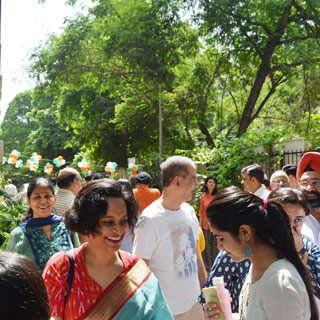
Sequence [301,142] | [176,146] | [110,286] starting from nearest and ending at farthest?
[110,286] < [301,142] < [176,146]

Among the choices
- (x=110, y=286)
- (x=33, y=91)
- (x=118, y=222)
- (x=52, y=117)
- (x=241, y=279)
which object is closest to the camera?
(x=110, y=286)

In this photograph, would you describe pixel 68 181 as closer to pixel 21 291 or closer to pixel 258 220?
pixel 258 220

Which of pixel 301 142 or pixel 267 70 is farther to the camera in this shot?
pixel 267 70

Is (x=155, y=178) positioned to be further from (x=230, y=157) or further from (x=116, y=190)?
(x=116, y=190)

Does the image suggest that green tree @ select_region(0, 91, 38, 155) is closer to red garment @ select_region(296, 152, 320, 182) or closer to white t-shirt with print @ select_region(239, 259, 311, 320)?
red garment @ select_region(296, 152, 320, 182)

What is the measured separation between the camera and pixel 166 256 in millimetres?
3771

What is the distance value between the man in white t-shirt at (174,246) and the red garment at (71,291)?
48.5 inches

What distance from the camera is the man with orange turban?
3.78 metres

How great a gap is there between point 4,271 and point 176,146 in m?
19.1

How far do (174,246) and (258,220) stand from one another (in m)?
1.67

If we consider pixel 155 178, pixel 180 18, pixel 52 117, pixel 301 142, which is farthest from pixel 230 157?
pixel 52 117

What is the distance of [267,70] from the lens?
13.6 meters

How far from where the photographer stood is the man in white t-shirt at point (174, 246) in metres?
3.74

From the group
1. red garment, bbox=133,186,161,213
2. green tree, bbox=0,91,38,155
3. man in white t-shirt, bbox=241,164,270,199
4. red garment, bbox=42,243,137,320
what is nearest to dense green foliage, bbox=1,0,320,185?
red garment, bbox=133,186,161,213
